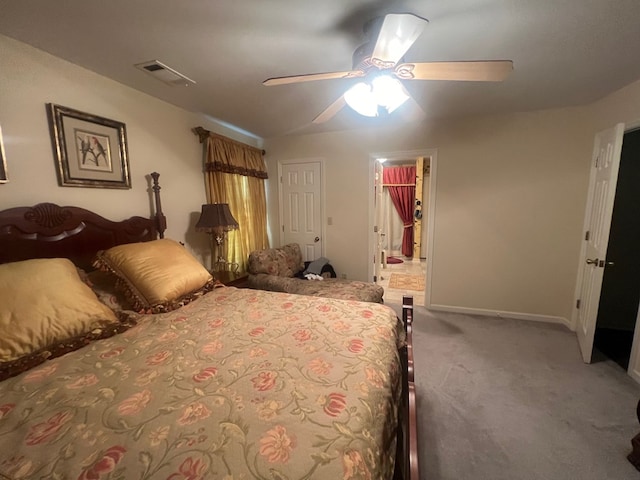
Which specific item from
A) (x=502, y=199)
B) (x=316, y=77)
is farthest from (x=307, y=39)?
(x=502, y=199)

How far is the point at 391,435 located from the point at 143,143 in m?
2.69

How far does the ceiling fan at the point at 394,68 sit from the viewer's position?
1.17 meters

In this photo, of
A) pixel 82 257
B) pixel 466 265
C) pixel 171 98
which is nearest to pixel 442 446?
pixel 466 265

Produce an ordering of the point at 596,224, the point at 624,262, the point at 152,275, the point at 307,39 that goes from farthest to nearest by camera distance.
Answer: the point at 624,262, the point at 596,224, the point at 152,275, the point at 307,39

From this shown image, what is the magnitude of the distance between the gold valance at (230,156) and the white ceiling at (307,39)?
54 centimetres

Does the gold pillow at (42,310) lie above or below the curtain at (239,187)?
→ below

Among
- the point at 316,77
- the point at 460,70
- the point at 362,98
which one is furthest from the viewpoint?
the point at 362,98

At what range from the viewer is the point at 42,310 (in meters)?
1.20

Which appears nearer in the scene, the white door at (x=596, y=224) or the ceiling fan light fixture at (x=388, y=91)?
the ceiling fan light fixture at (x=388, y=91)

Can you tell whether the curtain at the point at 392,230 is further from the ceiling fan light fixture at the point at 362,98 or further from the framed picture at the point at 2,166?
the framed picture at the point at 2,166

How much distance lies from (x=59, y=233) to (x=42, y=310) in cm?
75

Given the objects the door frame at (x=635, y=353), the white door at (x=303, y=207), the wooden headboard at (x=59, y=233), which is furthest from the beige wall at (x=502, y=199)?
the wooden headboard at (x=59, y=233)

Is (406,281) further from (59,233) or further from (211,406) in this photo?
(59,233)

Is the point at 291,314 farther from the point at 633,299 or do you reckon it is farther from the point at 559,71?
the point at 633,299
